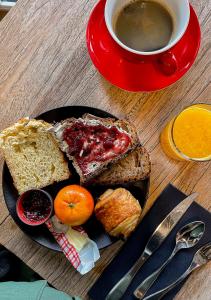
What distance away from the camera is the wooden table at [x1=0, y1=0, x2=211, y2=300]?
1.57 meters

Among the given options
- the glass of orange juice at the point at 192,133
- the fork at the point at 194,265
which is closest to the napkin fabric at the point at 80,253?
the fork at the point at 194,265

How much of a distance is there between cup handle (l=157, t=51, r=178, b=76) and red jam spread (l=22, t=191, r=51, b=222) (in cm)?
55

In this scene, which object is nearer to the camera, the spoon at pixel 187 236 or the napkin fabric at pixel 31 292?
the napkin fabric at pixel 31 292

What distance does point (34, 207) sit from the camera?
151cm

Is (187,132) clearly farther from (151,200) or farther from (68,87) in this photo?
(68,87)

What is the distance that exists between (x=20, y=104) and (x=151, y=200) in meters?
0.55

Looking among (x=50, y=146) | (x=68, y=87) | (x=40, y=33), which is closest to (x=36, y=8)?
(x=40, y=33)

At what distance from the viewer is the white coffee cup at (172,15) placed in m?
1.35

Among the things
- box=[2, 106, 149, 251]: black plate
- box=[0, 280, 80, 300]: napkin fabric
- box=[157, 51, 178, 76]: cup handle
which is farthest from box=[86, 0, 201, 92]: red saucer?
box=[0, 280, 80, 300]: napkin fabric

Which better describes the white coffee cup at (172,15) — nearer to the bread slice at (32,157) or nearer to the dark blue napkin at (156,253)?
the bread slice at (32,157)

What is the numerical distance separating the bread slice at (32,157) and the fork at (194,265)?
494mm

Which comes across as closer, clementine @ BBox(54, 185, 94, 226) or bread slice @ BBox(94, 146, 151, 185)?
clementine @ BBox(54, 185, 94, 226)

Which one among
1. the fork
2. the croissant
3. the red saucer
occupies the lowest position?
the fork

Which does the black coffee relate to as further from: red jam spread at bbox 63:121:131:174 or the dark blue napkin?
the dark blue napkin
